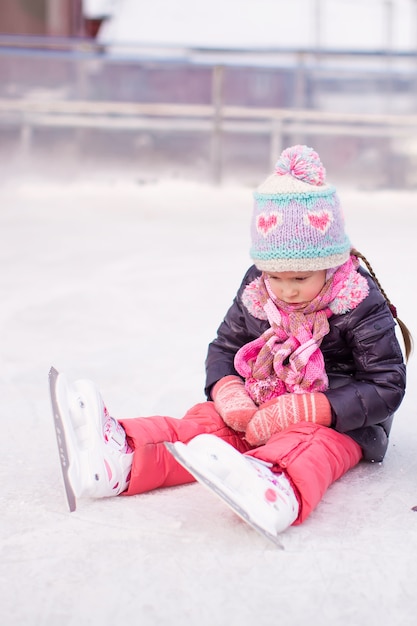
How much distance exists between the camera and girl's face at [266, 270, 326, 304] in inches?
75.4

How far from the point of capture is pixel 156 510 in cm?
173

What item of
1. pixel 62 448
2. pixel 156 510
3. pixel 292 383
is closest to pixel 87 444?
pixel 62 448

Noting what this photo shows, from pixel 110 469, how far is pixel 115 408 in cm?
73

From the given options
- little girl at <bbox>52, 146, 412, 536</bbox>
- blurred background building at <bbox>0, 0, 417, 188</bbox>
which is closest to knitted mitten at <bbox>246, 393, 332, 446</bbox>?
little girl at <bbox>52, 146, 412, 536</bbox>

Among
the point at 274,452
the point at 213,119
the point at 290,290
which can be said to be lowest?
the point at 274,452

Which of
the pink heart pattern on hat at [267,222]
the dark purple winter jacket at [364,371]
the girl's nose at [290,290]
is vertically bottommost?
the dark purple winter jacket at [364,371]

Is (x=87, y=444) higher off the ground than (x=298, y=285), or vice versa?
(x=298, y=285)


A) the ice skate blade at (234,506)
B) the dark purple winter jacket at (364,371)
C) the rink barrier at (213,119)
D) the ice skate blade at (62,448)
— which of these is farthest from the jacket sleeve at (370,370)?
the rink barrier at (213,119)

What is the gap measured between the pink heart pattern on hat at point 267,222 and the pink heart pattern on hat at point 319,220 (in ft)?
0.19

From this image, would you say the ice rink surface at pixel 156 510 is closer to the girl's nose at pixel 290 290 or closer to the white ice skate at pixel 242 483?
the white ice skate at pixel 242 483

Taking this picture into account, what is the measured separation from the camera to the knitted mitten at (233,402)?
75.5 inches

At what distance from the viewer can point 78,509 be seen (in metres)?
1.74

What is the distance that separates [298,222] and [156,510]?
2.12 ft

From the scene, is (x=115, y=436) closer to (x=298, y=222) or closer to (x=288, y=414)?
(x=288, y=414)
